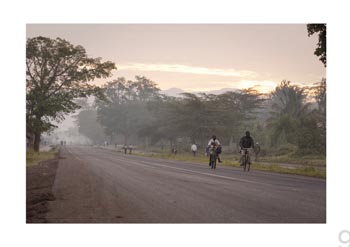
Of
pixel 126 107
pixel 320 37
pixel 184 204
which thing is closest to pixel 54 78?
pixel 320 37

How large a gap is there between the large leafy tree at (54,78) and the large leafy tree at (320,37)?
83.9 ft

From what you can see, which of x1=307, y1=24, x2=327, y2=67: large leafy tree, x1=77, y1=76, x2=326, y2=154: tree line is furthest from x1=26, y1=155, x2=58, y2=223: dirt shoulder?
x1=77, y1=76, x2=326, y2=154: tree line

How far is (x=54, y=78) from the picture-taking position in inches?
1599

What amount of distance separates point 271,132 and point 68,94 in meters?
27.3

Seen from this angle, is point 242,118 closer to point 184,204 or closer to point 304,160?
point 304,160

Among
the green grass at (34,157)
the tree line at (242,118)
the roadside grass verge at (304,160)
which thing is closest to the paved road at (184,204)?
the green grass at (34,157)

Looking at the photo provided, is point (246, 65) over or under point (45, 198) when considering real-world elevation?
over

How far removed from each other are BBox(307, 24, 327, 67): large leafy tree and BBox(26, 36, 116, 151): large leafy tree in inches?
1006

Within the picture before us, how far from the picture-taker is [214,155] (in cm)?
2362

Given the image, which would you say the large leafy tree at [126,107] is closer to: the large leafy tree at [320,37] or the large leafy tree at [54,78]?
the large leafy tree at [54,78]

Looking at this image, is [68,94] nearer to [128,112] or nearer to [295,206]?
[295,206]

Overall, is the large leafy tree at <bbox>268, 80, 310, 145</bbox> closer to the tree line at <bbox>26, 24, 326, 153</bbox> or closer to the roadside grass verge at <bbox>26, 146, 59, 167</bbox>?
the tree line at <bbox>26, 24, 326, 153</bbox>
